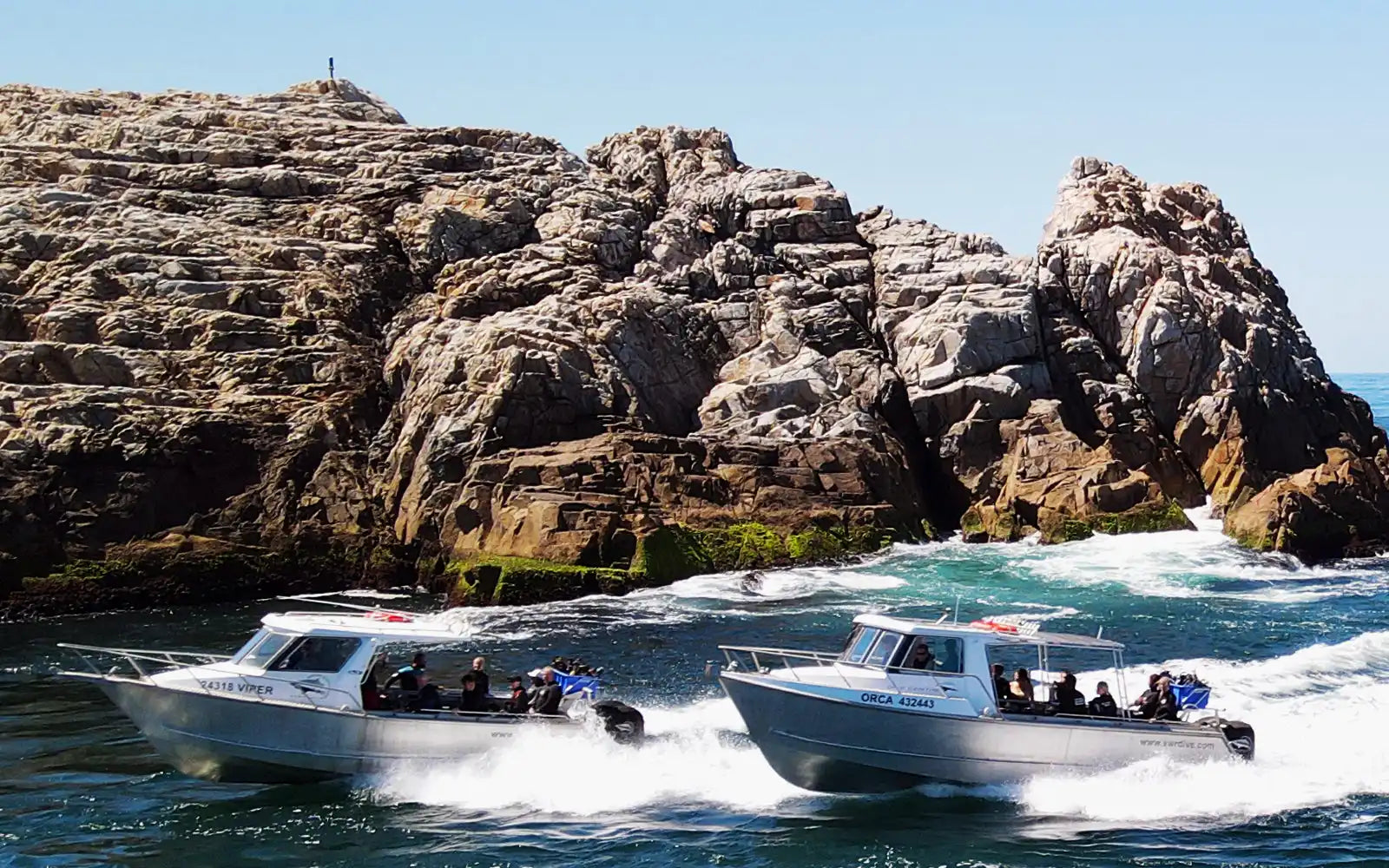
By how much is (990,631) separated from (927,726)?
2302 mm

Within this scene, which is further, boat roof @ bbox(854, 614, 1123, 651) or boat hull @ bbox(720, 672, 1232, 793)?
boat roof @ bbox(854, 614, 1123, 651)

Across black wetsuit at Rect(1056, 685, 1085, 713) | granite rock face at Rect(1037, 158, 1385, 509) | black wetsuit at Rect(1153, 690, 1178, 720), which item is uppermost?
granite rock face at Rect(1037, 158, 1385, 509)

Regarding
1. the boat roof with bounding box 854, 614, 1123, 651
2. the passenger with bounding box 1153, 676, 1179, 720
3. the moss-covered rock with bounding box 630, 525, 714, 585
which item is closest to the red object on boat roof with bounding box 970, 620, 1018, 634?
the boat roof with bounding box 854, 614, 1123, 651

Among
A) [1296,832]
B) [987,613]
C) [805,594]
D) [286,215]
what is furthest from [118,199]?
[1296,832]

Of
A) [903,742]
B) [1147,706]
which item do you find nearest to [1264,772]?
[1147,706]

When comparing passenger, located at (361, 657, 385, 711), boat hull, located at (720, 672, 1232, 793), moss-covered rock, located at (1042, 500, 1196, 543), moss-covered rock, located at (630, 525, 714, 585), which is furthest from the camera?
moss-covered rock, located at (1042, 500, 1196, 543)

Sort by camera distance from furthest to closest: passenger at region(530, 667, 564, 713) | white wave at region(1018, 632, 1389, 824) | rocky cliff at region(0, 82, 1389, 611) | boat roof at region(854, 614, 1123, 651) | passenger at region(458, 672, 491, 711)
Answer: rocky cliff at region(0, 82, 1389, 611)
passenger at region(530, 667, 564, 713)
passenger at region(458, 672, 491, 711)
boat roof at region(854, 614, 1123, 651)
white wave at region(1018, 632, 1389, 824)

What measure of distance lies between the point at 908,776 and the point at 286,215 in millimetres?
56260

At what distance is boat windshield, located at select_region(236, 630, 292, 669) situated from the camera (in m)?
28.4

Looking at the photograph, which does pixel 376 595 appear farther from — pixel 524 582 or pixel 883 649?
pixel 883 649

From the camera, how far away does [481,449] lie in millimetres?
A: 57219

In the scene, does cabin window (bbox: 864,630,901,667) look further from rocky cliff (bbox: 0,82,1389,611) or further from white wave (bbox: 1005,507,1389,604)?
white wave (bbox: 1005,507,1389,604)

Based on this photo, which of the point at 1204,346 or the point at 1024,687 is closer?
the point at 1024,687

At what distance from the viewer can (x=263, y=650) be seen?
28.6 metres
